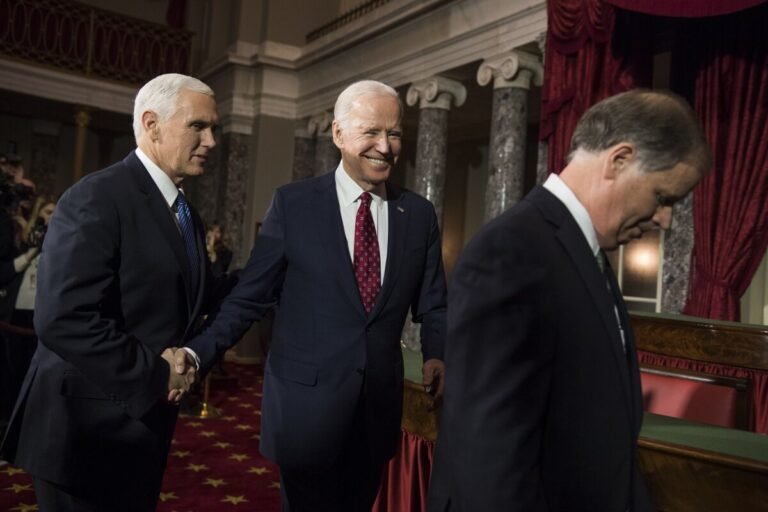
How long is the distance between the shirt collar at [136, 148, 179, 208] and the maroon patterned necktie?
22.8 inches

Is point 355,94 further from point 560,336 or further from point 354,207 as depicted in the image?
point 560,336

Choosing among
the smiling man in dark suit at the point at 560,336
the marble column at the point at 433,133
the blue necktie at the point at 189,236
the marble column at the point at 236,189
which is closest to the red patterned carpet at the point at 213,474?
the blue necktie at the point at 189,236

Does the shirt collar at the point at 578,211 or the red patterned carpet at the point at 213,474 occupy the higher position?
the shirt collar at the point at 578,211

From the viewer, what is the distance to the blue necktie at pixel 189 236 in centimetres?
201

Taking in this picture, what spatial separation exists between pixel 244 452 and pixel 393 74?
5.68 meters

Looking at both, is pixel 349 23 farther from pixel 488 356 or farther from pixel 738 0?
pixel 488 356

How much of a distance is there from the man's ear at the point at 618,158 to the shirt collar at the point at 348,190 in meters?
1.18

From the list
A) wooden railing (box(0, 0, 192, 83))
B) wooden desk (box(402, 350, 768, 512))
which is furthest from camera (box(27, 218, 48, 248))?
wooden railing (box(0, 0, 192, 83))

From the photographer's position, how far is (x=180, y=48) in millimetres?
13094

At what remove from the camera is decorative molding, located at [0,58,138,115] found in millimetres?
11328

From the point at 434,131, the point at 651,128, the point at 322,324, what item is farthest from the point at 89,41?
the point at 651,128

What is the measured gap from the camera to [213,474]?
4.83m

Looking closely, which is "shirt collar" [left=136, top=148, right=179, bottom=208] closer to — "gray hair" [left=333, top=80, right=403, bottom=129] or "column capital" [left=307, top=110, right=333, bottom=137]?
"gray hair" [left=333, top=80, right=403, bottom=129]

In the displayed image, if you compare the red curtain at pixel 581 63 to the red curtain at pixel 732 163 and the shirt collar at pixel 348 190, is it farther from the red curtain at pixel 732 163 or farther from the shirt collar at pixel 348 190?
the shirt collar at pixel 348 190
